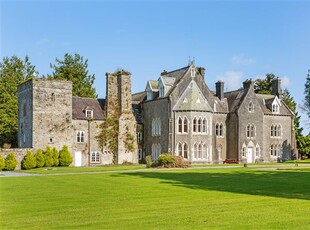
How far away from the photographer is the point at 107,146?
53219 mm

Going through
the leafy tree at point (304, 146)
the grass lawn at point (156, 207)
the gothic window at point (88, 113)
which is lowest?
the grass lawn at point (156, 207)

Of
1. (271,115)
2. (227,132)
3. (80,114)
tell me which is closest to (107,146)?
(80,114)

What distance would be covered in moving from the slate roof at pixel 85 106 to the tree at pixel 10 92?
601 inches

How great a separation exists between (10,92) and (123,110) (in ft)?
76.2

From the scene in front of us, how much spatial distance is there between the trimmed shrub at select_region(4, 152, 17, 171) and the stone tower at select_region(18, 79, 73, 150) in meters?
3.27

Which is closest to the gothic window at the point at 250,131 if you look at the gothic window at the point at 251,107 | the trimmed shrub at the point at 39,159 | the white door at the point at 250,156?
the white door at the point at 250,156

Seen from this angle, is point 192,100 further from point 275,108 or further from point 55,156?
point 55,156

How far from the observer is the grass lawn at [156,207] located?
12.2 metres

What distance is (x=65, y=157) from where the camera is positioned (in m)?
48.8

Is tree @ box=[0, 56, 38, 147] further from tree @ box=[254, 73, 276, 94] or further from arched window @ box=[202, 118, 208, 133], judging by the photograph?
tree @ box=[254, 73, 276, 94]

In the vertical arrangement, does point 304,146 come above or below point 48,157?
above

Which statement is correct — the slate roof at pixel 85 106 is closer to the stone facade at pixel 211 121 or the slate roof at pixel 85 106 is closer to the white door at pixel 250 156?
the stone facade at pixel 211 121

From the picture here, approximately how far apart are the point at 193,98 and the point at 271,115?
14.4 m

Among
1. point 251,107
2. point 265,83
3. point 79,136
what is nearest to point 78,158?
point 79,136
